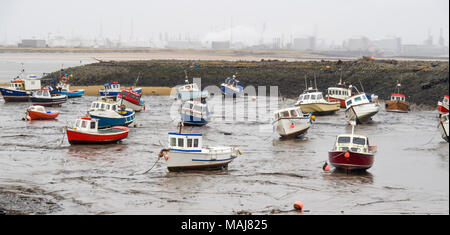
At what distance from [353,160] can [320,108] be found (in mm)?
24426

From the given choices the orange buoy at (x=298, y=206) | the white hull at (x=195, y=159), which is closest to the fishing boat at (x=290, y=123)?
the white hull at (x=195, y=159)

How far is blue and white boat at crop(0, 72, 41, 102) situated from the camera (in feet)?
201

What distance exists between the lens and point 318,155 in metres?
33.3

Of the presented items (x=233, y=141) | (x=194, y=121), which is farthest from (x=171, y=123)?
(x=233, y=141)

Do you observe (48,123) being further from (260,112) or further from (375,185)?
(375,185)

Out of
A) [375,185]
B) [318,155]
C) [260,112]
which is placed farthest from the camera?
[260,112]

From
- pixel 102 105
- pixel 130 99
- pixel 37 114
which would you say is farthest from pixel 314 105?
pixel 37 114

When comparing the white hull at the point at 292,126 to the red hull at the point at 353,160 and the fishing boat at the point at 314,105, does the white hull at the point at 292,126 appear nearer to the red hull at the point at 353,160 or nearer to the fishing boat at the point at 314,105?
the red hull at the point at 353,160

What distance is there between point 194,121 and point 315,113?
13515 millimetres

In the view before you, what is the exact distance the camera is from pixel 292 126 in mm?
38062

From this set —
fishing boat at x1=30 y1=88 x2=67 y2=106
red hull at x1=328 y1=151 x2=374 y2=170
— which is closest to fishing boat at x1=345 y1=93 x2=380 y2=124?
red hull at x1=328 y1=151 x2=374 y2=170

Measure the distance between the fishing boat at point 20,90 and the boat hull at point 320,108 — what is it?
31.3 m

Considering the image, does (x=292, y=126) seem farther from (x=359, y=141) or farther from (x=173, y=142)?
→ (x=173, y=142)

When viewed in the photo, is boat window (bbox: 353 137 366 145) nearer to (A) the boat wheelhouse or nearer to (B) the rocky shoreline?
(A) the boat wheelhouse
